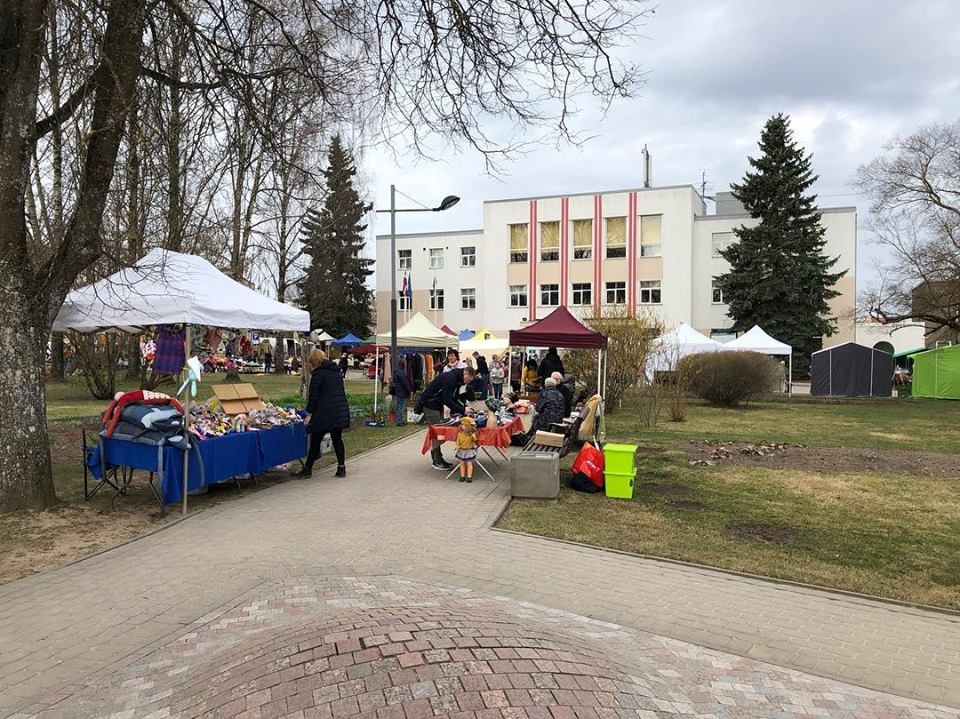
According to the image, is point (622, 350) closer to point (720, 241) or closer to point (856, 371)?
point (856, 371)

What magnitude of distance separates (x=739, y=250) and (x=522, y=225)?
50.6 ft

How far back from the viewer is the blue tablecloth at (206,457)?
7.16 m

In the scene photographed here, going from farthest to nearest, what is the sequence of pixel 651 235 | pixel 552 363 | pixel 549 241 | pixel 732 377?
1. pixel 549 241
2. pixel 651 235
3. pixel 732 377
4. pixel 552 363

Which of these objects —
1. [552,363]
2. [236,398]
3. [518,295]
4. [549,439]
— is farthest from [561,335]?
[518,295]

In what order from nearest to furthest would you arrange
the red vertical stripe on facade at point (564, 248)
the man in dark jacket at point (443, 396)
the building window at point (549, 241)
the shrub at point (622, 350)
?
the man in dark jacket at point (443, 396)
the shrub at point (622, 350)
the red vertical stripe on facade at point (564, 248)
the building window at point (549, 241)

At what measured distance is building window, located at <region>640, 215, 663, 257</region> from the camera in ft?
145

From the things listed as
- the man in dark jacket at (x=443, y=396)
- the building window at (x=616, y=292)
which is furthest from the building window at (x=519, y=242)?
the man in dark jacket at (x=443, y=396)

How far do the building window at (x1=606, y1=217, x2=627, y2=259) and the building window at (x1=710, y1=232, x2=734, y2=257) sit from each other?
594 cm

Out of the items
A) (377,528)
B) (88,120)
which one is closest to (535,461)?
(377,528)

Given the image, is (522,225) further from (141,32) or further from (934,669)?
(934,669)

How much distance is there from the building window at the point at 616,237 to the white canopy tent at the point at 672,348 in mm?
18307

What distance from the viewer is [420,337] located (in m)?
20.7

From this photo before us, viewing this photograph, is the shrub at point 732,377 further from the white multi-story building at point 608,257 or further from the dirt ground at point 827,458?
the white multi-story building at point 608,257

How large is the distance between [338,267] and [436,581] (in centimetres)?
4307
